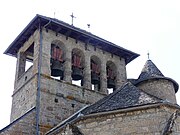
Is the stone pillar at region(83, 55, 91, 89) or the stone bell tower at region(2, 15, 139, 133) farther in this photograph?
the stone pillar at region(83, 55, 91, 89)

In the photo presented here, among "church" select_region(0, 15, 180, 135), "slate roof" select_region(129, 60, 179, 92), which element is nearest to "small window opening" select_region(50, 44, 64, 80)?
"church" select_region(0, 15, 180, 135)

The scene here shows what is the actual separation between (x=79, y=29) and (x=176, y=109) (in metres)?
8.01

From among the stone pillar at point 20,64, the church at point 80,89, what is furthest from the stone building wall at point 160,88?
the stone pillar at point 20,64

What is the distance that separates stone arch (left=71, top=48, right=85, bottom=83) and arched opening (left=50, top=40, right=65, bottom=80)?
0.59 metres

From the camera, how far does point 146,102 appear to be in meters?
9.92

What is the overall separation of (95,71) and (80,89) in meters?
1.71

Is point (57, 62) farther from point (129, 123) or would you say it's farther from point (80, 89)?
point (129, 123)

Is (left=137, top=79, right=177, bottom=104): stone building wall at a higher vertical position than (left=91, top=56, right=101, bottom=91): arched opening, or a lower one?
lower

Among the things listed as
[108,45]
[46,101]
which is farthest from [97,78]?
[46,101]

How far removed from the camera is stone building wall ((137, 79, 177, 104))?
13.2 metres

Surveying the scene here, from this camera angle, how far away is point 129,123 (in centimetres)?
976

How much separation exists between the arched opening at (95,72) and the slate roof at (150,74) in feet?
9.39

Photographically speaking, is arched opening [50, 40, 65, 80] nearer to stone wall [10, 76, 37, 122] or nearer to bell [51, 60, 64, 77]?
bell [51, 60, 64, 77]

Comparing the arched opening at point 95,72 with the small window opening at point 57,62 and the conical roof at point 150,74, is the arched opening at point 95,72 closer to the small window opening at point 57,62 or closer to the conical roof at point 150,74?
the small window opening at point 57,62
